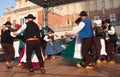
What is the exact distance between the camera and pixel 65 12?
55656 millimetres

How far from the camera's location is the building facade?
165 feet

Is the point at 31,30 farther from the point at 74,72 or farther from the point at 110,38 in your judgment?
the point at 110,38

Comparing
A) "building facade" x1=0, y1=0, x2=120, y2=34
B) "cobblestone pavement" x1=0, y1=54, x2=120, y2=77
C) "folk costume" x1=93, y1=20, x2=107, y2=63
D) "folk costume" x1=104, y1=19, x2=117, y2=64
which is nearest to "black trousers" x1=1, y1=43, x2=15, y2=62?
"cobblestone pavement" x1=0, y1=54, x2=120, y2=77

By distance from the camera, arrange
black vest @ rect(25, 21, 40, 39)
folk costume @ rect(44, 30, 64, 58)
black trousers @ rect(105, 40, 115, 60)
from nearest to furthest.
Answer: black vest @ rect(25, 21, 40, 39) < black trousers @ rect(105, 40, 115, 60) < folk costume @ rect(44, 30, 64, 58)

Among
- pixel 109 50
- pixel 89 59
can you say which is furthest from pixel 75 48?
pixel 109 50

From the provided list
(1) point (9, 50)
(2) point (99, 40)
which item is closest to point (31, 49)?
(1) point (9, 50)

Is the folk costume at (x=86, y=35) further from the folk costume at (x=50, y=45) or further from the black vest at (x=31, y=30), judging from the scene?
the folk costume at (x=50, y=45)

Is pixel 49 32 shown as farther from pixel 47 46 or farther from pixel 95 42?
pixel 95 42

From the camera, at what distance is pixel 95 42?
30.2 feet

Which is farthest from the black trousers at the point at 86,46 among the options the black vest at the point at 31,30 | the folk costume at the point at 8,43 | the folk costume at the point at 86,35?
the folk costume at the point at 8,43

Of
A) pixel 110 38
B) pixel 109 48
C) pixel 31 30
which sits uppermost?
pixel 31 30

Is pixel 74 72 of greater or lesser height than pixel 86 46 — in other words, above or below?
below

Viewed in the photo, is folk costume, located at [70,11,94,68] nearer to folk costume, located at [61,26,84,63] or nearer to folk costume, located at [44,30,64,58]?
folk costume, located at [61,26,84,63]

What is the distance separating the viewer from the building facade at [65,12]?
50188 millimetres
